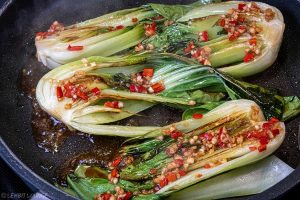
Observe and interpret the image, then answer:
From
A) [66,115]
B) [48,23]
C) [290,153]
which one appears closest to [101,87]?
[66,115]

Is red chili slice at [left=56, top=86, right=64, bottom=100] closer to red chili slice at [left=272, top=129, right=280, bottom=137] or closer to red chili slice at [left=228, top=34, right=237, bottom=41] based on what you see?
red chili slice at [left=228, top=34, right=237, bottom=41]

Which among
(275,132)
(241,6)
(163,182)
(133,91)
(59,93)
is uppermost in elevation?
(241,6)

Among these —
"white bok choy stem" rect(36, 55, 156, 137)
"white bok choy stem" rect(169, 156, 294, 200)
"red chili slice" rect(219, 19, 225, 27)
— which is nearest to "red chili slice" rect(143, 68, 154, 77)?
"white bok choy stem" rect(36, 55, 156, 137)

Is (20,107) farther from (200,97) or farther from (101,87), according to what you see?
(200,97)

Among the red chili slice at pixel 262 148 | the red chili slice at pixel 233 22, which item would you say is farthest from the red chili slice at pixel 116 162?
the red chili slice at pixel 233 22

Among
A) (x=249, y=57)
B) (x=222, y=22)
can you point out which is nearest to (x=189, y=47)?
(x=222, y=22)

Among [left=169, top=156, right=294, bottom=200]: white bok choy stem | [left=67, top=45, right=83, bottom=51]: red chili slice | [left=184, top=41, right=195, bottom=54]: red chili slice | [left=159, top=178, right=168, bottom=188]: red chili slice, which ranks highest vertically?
[left=67, top=45, right=83, bottom=51]: red chili slice

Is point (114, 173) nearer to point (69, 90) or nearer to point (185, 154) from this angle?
point (185, 154)
